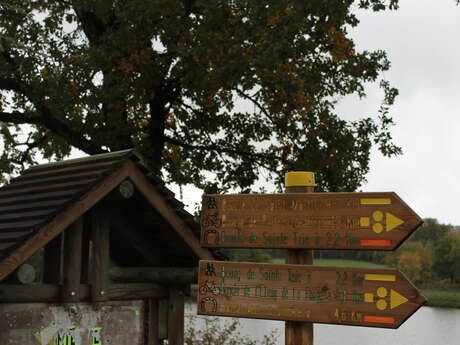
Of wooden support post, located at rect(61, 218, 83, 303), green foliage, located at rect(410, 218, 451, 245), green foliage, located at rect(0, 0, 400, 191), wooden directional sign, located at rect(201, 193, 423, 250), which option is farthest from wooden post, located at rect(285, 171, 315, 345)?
green foliage, located at rect(410, 218, 451, 245)

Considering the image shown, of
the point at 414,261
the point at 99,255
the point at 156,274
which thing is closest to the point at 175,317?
the point at 156,274

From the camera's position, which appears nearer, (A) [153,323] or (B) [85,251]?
(B) [85,251]

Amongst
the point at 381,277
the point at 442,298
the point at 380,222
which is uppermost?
the point at 442,298

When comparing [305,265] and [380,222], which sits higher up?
[380,222]

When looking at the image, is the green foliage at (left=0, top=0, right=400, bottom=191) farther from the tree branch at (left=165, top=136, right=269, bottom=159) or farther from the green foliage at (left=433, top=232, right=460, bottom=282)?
the green foliage at (left=433, top=232, right=460, bottom=282)

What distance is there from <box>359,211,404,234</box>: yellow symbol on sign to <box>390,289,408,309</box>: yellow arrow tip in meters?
0.46

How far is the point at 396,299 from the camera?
493 centimetres

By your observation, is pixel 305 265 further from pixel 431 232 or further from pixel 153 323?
pixel 431 232

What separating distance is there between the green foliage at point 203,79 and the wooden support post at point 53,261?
7516 mm

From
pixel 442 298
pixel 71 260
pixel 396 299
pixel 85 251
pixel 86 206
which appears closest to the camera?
pixel 396 299

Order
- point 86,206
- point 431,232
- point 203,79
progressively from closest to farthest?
point 86,206, point 203,79, point 431,232

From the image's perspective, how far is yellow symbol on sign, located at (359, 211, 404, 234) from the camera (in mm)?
5062

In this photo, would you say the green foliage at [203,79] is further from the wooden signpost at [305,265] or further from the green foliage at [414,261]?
the green foliage at [414,261]

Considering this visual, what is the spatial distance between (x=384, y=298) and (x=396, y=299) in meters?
0.09
